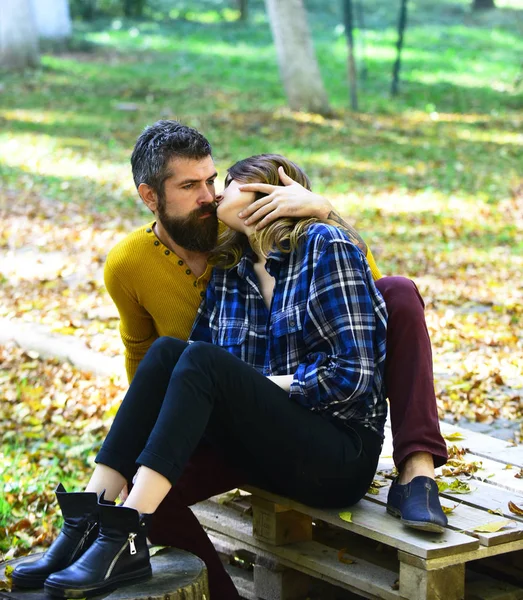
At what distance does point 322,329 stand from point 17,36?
1947 cm

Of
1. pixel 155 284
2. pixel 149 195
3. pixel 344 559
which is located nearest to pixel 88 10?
pixel 149 195

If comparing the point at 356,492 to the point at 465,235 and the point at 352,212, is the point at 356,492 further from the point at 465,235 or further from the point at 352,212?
the point at 352,212

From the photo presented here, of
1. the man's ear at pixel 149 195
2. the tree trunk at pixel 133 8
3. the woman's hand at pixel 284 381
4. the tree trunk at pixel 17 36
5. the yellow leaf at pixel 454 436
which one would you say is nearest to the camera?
the woman's hand at pixel 284 381

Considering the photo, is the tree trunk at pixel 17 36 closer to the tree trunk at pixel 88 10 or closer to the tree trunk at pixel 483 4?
the tree trunk at pixel 88 10

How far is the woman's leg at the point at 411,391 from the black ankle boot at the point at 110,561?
943mm

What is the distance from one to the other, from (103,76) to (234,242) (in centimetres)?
1857

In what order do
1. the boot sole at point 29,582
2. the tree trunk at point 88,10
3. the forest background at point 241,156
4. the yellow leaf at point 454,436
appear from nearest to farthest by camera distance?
the boot sole at point 29,582 < the yellow leaf at point 454,436 < the forest background at point 241,156 < the tree trunk at point 88,10

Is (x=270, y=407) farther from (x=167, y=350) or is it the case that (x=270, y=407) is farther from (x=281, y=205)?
(x=281, y=205)

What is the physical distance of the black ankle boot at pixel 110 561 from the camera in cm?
287

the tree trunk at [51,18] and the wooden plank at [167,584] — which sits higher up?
the tree trunk at [51,18]

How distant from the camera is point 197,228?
386 cm

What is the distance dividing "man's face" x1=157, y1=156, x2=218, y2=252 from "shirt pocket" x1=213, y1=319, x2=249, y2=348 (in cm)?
40

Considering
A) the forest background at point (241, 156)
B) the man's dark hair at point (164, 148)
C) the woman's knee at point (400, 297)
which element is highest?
the man's dark hair at point (164, 148)

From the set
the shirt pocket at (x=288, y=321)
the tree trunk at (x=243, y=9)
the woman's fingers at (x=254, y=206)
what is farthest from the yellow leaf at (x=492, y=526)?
the tree trunk at (x=243, y=9)
